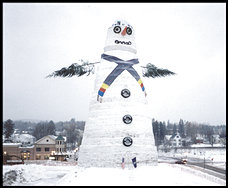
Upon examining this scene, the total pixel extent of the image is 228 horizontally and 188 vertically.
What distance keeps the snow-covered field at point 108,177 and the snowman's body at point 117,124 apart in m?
0.96

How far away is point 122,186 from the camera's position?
11.6 m

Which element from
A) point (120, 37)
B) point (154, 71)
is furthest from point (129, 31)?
point (154, 71)

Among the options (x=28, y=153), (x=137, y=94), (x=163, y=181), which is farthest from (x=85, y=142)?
(x=28, y=153)

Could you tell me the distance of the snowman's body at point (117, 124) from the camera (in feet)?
53.4

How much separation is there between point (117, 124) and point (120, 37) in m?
7.42

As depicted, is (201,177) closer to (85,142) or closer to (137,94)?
(137,94)

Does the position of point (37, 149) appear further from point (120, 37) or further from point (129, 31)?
point (129, 31)

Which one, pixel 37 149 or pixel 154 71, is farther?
pixel 37 149

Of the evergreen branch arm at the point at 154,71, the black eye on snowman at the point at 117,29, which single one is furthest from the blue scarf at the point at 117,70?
the black eye on snowman at the point at 117,29

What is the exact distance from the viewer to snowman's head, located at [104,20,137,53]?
18.8 meters

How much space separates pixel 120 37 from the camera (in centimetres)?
1897

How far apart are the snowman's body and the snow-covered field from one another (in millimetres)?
962

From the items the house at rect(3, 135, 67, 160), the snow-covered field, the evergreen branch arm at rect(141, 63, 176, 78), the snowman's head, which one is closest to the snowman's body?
the snowman's head

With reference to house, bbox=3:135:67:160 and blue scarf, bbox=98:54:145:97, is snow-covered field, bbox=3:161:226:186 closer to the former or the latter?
blue scarf, bbox=98:54:145:97
